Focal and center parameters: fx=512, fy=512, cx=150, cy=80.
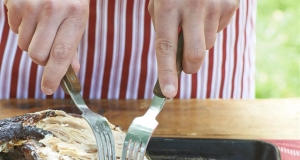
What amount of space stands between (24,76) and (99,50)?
360mm

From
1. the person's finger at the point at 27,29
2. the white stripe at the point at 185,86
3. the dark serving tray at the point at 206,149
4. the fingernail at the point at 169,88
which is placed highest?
the person's finger at the point at 27,29

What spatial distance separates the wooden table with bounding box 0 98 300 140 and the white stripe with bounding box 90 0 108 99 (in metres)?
0.10

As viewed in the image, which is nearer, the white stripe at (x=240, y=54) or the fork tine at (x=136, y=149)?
the fork tine at (x=136, y=149)

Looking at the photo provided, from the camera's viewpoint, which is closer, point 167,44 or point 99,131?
point 167,44

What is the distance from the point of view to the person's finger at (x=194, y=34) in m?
1.42

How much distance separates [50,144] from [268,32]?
3.19m

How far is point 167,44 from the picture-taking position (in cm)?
143

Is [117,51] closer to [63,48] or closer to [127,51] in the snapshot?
[127,51]

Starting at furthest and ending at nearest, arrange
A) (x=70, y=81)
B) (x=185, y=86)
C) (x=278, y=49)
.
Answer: (x=278, y=49), (x=185, y=86), (x=70, y=81)

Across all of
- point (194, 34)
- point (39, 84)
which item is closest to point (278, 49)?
point (39, 84)

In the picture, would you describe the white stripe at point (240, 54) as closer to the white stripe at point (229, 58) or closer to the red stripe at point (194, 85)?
the white stripe at point (229, 58)

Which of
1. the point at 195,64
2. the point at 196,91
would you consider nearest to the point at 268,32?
the point at 196,91

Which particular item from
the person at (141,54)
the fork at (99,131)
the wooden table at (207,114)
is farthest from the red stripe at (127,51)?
the fork at (99,131)

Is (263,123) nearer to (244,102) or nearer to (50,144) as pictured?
(244,102)
